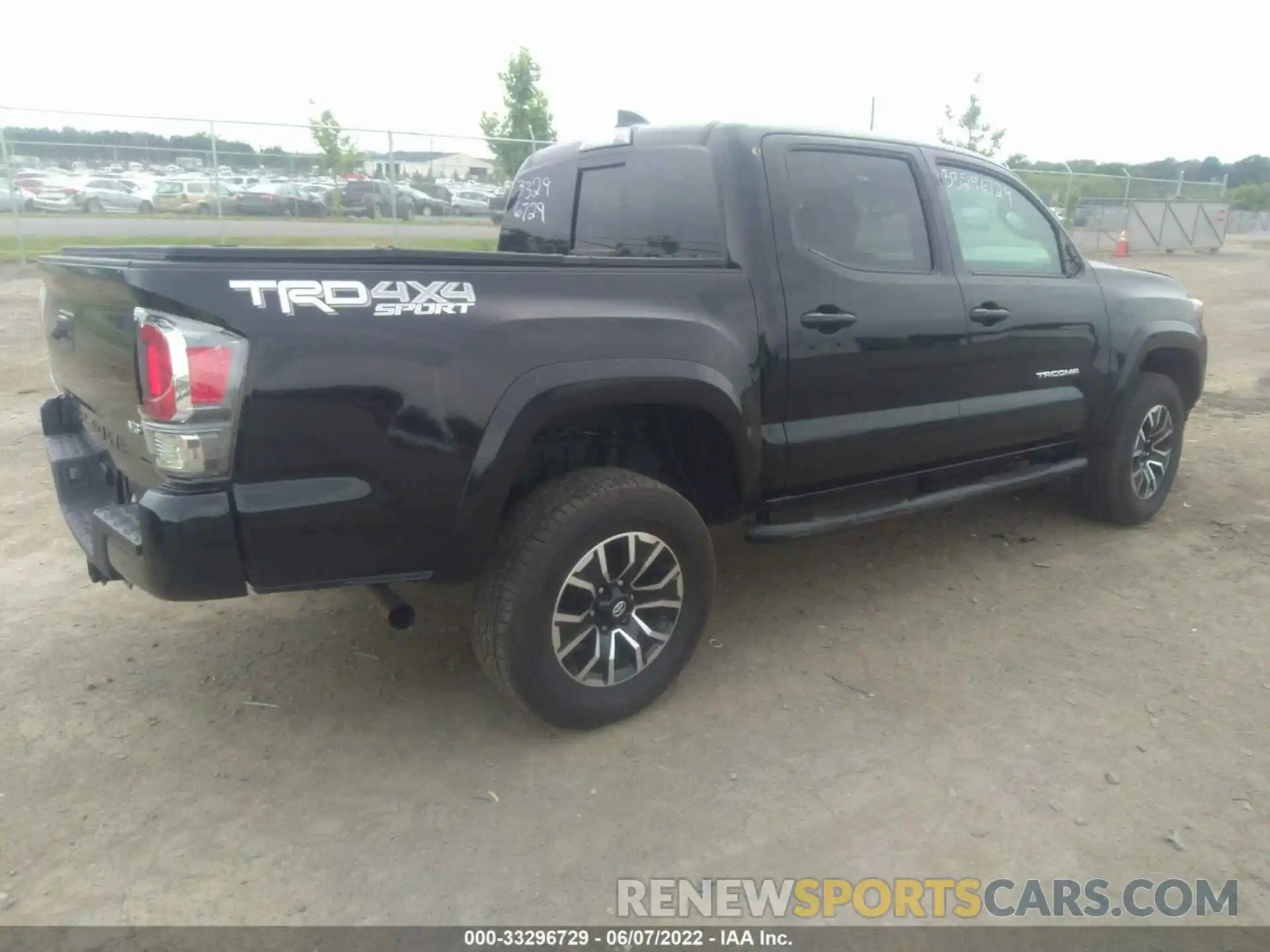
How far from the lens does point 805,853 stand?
2.64 m

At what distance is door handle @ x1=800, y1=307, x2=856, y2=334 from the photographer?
3510mm

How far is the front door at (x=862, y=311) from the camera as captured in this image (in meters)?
3.54

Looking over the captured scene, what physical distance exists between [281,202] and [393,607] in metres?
13.3

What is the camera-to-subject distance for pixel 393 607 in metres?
3.07

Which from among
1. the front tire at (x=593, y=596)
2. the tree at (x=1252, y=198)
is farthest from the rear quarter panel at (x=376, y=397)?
the tree at (x=1252, y=198)

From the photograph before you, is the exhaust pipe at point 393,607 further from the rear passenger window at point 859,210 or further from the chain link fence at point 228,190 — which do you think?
the chain link fence at point 228,190

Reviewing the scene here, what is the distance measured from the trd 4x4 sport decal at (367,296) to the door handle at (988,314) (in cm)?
233

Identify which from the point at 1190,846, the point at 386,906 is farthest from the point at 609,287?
the point at 1190,846

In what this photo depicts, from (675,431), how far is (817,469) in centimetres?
61

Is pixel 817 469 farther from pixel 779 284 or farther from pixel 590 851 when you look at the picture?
pixel 590 851

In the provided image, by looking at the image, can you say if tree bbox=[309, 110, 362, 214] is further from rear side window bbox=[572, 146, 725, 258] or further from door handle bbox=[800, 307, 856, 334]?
door handle bbox=[800, 307, 856, 334]

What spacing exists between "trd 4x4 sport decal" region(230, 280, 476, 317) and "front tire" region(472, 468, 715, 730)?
0.72 meters

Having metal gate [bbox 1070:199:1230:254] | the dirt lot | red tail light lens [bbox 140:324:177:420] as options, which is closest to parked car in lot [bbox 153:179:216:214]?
the dirt lot
